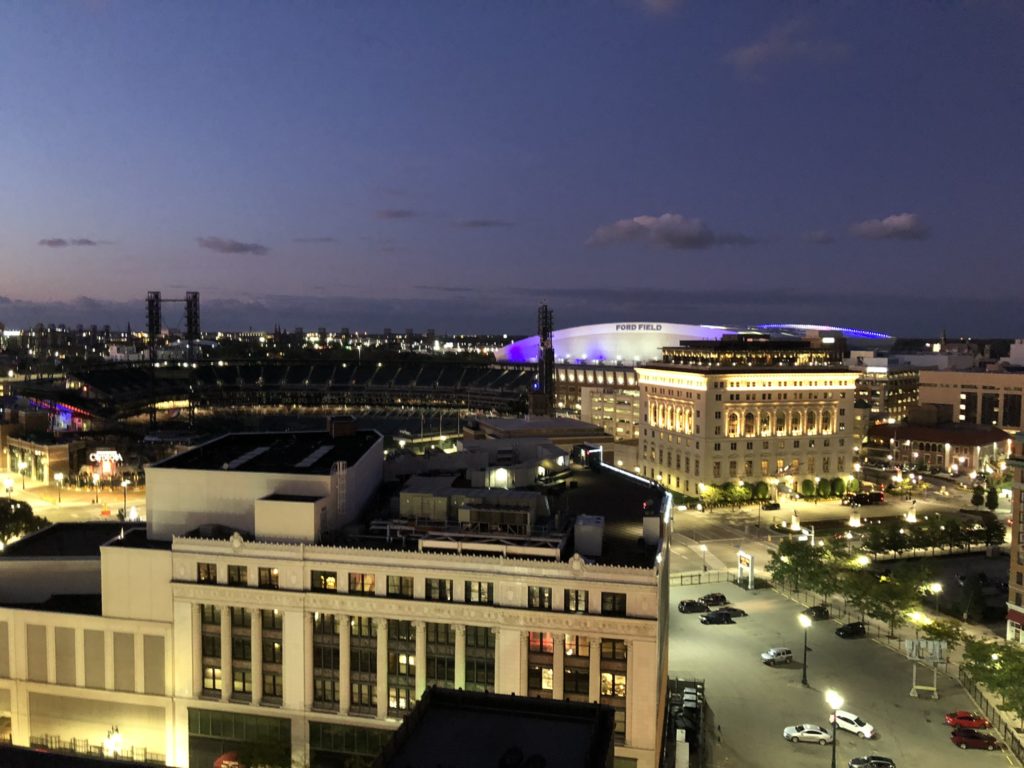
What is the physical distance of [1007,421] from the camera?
155 meters

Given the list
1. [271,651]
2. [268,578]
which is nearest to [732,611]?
[271,651]

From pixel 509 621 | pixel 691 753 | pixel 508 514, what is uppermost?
pixel 508 514

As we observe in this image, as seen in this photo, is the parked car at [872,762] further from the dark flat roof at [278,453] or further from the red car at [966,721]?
the dark flat roof at [278,453]

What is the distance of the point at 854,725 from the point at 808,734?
2773 mm

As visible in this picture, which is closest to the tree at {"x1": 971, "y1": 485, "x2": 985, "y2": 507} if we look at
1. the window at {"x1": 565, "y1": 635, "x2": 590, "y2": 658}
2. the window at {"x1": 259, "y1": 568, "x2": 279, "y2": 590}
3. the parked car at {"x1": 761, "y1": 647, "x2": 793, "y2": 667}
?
the parked car at {"x1": 761, "y1": 647, "x2": 793, "y2": 667}

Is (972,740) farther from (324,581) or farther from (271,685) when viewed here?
(271,685)

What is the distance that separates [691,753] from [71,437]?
10694cm

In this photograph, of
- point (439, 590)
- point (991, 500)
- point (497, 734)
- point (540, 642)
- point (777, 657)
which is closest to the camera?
point (497, 734)

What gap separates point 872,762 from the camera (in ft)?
132

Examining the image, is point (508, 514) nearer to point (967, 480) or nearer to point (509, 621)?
point (509, 621)

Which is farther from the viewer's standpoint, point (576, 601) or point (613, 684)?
point (576, 601)

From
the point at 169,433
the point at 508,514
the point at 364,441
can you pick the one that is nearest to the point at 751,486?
the point at 364,441

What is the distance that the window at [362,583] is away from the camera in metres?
43.0

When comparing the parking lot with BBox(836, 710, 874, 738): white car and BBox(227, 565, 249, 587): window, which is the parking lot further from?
BBox(227, 565, 249, 587): window
